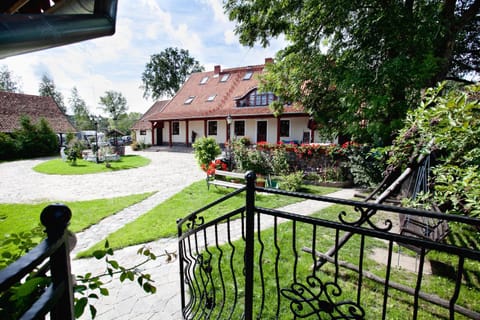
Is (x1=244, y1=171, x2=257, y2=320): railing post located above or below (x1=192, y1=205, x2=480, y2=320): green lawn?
above

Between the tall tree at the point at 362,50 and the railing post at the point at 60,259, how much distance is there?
5293 mm

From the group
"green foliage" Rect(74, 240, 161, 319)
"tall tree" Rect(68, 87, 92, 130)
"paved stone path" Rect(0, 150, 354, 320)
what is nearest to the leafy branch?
"green foliage" Rect(74, 240, 161, 319)

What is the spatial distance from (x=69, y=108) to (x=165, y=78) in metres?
25.3

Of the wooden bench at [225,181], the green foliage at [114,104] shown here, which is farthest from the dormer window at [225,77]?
the green foliage at [114,104]

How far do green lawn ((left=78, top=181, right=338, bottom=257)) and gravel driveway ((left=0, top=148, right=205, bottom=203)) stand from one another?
1.49 m

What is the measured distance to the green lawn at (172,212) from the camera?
4.41 metres

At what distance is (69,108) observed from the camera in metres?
46.3

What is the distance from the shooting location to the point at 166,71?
1430 inches

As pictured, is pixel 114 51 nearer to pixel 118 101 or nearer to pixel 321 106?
pixel 321 106

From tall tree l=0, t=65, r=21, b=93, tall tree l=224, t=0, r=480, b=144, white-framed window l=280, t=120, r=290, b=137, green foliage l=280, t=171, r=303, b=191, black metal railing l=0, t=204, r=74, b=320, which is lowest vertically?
green foliage l=280, t=171, r=303, b=191

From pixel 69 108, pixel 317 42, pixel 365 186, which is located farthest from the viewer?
pixel 69 108

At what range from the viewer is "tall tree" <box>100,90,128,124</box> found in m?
45.7

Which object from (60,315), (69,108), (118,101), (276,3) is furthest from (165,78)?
(60,315)

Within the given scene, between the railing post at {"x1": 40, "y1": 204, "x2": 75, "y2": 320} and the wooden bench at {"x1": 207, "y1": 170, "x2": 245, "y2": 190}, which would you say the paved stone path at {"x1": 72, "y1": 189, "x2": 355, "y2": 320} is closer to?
the railing post at {"x1": 40, "y1": 204, "x2": 75, "y2": 320}
